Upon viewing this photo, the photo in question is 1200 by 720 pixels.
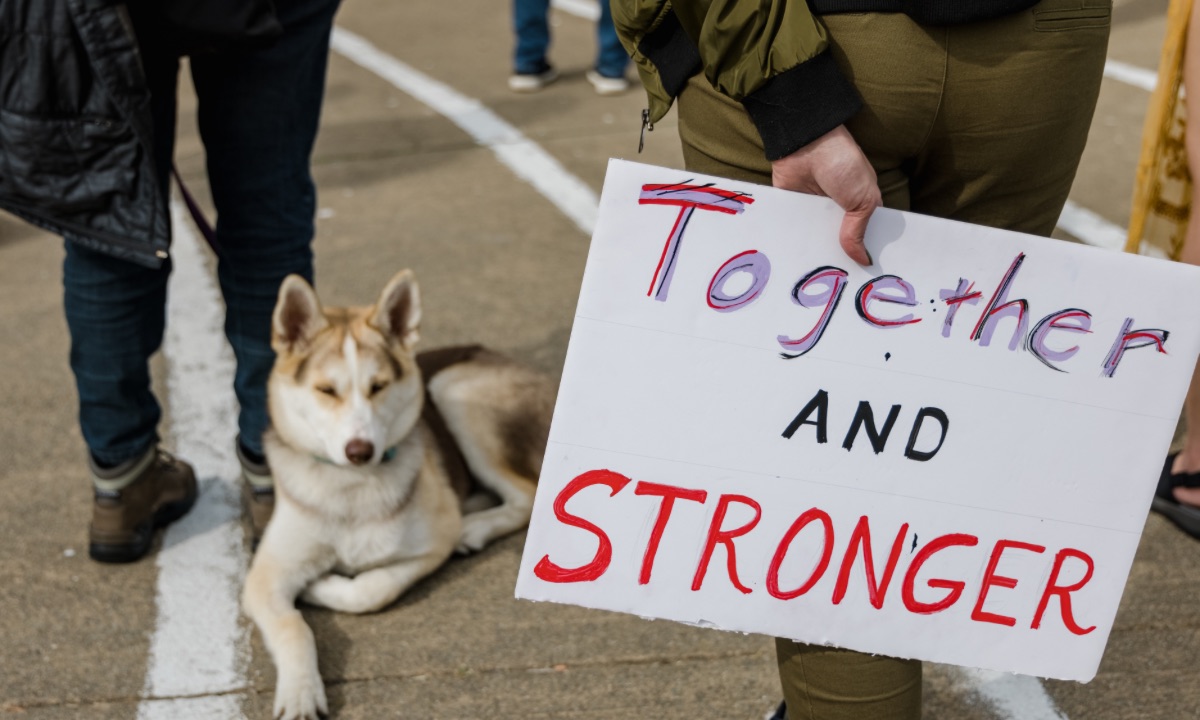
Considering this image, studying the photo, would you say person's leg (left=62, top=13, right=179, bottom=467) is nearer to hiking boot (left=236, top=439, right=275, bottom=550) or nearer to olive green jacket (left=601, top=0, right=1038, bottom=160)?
hiking boot (left=236, top=439, right=275, bottom=550)

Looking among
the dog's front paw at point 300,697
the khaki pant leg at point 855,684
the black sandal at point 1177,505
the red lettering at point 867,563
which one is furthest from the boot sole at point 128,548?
the black sandal at point 1177,505

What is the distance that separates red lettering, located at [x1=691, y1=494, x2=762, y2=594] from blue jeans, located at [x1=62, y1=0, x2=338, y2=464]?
1.80 m

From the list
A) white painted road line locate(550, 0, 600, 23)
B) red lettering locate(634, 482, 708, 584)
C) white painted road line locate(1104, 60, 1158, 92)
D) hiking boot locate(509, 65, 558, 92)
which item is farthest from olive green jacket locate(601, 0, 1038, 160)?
white painted road line locate(550, 0, 600, 23)

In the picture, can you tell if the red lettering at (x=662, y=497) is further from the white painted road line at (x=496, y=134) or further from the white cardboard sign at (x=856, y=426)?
the white painted road line at (x=496, y=134)

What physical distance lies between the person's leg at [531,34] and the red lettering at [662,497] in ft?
22.5

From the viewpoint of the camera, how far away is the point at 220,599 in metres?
3.44

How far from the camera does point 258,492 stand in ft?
12.1

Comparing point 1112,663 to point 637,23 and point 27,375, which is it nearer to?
point 637,23

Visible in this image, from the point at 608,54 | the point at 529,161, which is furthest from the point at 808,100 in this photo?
the point at 608,54

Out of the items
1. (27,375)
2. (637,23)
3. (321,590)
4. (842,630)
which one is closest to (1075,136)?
(637,23)

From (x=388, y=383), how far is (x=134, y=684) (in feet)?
3.23

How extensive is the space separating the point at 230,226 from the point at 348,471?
0.74 metres

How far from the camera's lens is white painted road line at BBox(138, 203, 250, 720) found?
306 cm

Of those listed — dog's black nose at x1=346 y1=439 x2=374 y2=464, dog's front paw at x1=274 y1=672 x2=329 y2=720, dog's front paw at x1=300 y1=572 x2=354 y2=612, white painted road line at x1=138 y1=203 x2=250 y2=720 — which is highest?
dog's black nose at x1=346 y1=439 x2=374 y2=464
